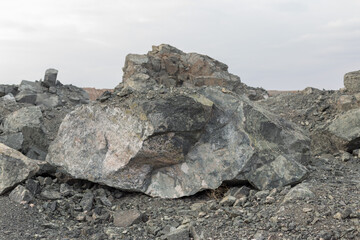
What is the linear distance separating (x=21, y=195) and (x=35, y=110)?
14.3 feet

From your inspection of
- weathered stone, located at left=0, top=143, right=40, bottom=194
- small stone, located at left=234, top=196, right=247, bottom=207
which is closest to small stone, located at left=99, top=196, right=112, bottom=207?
weathered stone, located at left=0, top=143, right=40, bottom=194

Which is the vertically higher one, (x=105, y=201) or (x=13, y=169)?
(x=13, y=169)

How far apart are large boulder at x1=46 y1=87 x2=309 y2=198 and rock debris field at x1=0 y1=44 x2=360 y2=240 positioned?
2cm

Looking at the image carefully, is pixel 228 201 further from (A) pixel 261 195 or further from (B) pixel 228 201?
(A) pixel 261 195

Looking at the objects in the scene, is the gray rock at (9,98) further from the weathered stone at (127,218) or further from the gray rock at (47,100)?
the weathered stone at (127,218)

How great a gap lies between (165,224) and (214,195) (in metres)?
1.30

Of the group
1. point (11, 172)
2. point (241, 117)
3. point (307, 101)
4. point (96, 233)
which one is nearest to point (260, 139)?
point (241, 117)

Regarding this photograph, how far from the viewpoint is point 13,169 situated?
8.64 m

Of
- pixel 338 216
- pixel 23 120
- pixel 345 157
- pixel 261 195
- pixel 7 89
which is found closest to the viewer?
pixel 338 216

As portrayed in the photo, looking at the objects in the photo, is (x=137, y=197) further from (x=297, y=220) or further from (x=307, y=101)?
(x=307, y=101)

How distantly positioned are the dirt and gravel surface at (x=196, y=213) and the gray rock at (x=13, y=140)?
2225 millimetres

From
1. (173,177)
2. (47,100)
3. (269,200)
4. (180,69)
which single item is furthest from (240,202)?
(180,69)

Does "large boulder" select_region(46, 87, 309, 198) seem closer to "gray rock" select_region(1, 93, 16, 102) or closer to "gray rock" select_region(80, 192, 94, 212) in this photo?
"gray rock" select_region(80, 192, 94, 212)

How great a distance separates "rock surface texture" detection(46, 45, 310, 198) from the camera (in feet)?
26.6
